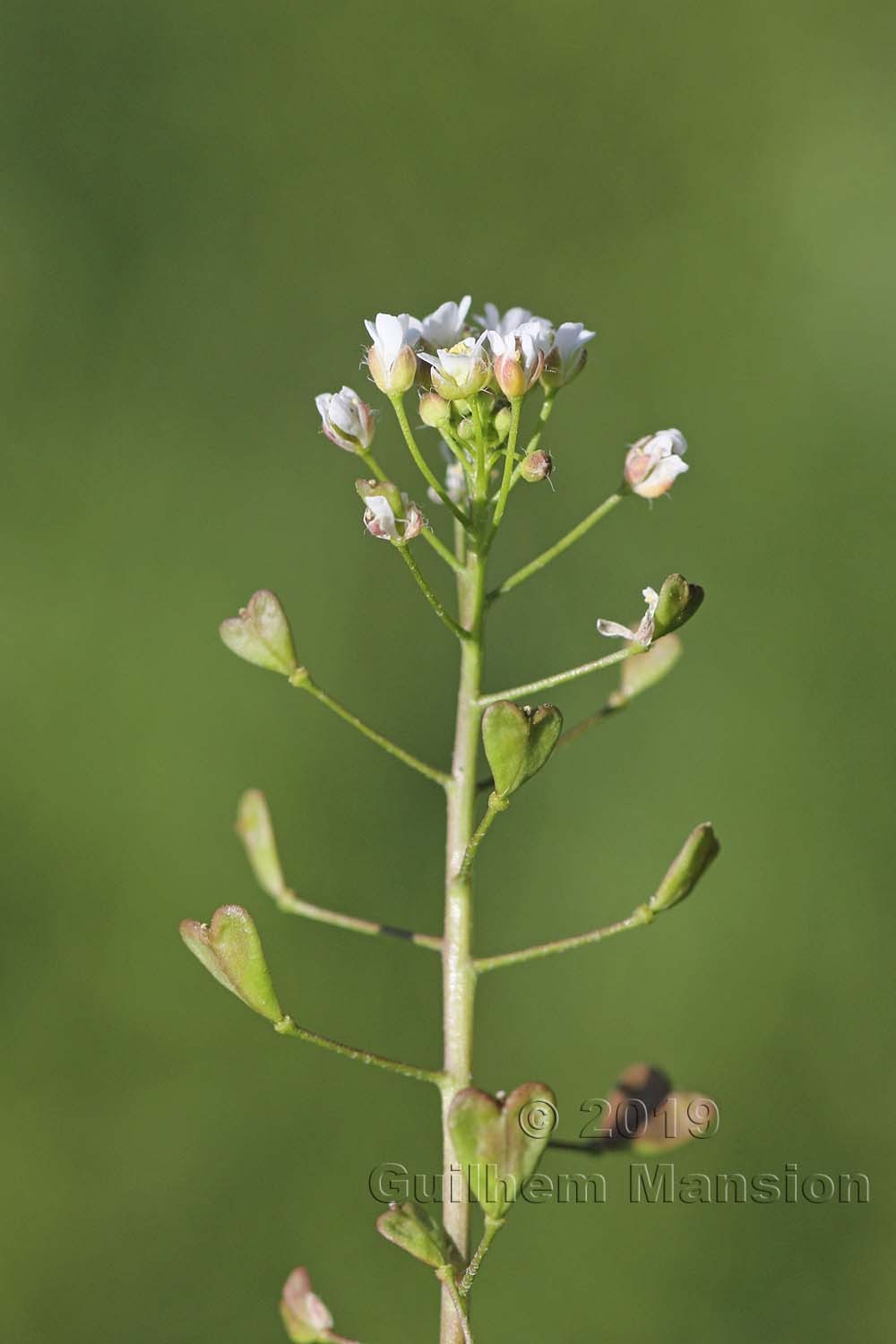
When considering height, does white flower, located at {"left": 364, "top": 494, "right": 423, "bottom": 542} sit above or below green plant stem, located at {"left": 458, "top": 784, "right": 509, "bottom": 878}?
above

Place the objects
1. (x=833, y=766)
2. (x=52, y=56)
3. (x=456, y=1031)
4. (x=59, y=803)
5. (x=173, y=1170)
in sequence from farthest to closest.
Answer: (x=52, y=56) < (x=833, y=766) < (x=59, y=803) < (x=173, y=1170) < (x=456, y=1031)

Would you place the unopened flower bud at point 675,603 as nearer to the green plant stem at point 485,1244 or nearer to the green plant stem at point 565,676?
the green plant stem at point 565,676

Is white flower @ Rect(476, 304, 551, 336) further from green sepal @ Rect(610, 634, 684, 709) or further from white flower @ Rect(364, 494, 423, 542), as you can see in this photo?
green sepal @ Rect(610, 634, 684, 709)

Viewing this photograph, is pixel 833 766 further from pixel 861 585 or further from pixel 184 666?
pixel 184 666

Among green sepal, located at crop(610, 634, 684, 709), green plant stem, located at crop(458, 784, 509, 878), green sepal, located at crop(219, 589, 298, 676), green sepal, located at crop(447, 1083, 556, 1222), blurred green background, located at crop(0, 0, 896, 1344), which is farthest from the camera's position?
blurred green background, located at crop(0, 0, 896, 1344)

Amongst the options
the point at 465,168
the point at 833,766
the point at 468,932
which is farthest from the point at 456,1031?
the point at 465,168

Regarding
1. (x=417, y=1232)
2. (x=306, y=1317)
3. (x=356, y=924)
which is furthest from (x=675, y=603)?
(x=306, y=1317)

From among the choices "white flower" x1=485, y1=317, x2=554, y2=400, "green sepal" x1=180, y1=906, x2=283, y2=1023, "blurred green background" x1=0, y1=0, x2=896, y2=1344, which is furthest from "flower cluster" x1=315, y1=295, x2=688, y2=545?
"blurred green background" x1=0, y1=0, x2=896, y2=1344
